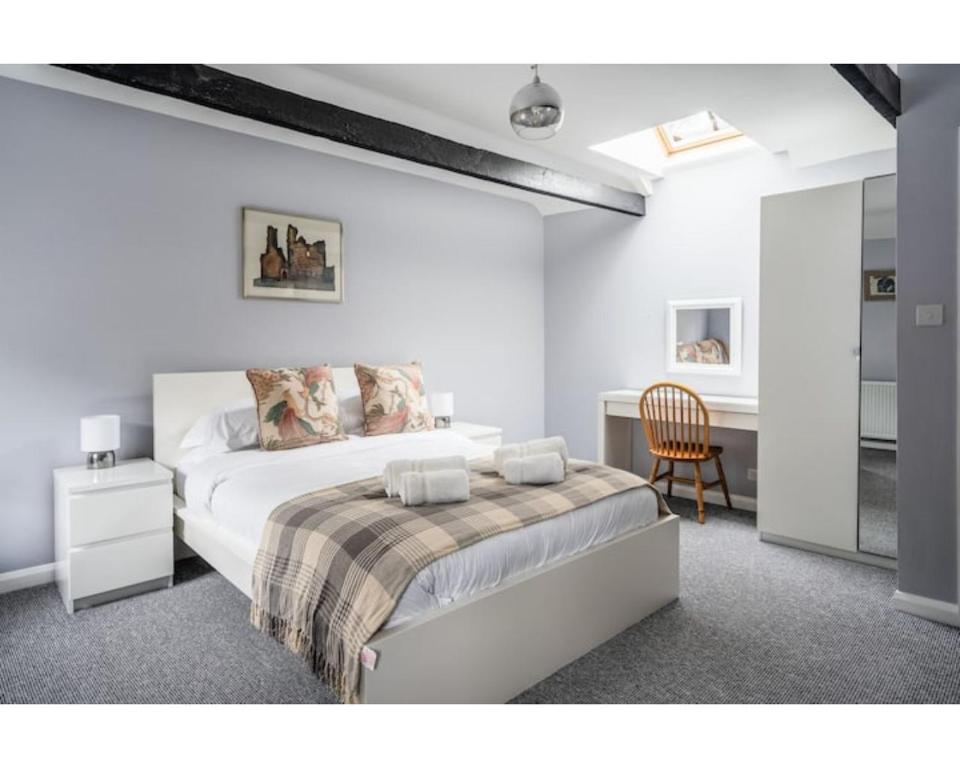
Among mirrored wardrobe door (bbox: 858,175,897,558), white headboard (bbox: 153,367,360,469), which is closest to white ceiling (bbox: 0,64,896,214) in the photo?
mirrored wardrobe door (bbox: 858,175,897,558)

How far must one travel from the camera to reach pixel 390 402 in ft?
12.0

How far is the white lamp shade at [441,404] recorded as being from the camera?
A: 4.24 m

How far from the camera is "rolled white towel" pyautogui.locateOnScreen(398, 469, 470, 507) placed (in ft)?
7.08

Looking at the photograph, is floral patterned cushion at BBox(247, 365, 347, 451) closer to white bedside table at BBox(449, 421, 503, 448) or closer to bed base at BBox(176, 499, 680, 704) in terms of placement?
bed base at BBox(176, 499, 680, 704)

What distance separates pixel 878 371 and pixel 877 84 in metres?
1.33

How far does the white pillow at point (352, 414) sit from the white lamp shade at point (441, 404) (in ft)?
2.09

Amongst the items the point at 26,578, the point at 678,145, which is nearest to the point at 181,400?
the point at 26,578

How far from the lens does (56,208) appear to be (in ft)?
9.55

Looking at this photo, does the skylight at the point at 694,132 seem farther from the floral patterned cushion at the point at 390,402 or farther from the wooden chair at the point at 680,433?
the floral patterned cushion at the point at 390,402

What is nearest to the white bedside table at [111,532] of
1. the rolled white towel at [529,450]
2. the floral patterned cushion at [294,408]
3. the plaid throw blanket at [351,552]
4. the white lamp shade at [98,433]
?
the white lamp shade at [98,433]

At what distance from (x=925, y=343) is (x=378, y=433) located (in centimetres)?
270

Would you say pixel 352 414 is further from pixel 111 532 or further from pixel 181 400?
pixel 111 532
